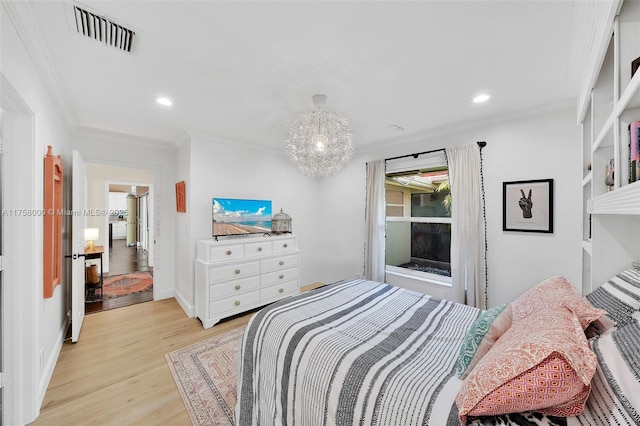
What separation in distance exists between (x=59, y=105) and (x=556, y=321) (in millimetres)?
4040

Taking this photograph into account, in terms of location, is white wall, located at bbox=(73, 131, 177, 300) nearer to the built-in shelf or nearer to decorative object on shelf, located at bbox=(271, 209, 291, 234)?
decorative object on shelf, located at bbox=(271, 209, 291, 234)

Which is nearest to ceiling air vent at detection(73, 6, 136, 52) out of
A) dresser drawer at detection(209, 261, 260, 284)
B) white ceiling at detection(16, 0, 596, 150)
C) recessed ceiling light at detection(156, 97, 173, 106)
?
white ceiling at detection(16, 0, 596, 150)

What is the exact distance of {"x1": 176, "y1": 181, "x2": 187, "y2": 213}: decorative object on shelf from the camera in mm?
3436

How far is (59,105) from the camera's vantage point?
7.75 feet

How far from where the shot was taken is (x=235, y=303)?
3.17 metres

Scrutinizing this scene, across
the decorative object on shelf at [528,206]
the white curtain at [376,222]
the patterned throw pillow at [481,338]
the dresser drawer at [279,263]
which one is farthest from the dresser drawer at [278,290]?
the decorative object on shelf at [528,206]

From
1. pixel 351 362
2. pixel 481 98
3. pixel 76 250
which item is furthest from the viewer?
pixel 76 250

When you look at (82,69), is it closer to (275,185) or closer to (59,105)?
(59,105)

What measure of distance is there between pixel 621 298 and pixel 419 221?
2669 millimetres

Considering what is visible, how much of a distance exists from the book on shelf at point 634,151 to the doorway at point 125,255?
16.9 ft

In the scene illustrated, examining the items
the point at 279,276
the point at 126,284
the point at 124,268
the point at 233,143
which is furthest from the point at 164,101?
the point at 124,268

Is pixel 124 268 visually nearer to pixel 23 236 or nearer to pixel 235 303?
pixel 235 303

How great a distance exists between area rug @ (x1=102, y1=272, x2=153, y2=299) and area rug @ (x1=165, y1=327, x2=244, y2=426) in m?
2.51

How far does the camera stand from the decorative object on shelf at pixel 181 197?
11.3 feet
